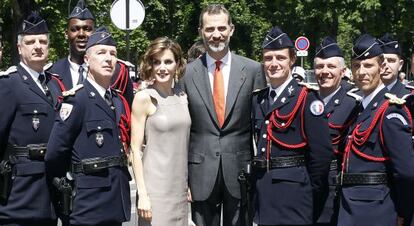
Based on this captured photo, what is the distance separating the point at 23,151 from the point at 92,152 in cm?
64

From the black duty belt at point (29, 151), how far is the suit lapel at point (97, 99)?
2.02 ft

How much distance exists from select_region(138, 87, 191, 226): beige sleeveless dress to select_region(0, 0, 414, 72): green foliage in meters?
16.0

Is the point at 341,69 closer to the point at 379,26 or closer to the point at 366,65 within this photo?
the point at 366,65

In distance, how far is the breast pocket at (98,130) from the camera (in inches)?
185

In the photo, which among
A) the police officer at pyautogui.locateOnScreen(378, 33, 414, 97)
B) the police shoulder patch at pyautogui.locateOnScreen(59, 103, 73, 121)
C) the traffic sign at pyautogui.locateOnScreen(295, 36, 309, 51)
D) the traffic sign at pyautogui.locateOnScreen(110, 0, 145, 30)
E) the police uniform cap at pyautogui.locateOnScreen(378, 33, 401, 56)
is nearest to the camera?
the police shoulder patch at pyautogui.locateOnScreen(59, 103, 73, 121)

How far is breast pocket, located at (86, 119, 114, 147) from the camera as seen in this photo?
469cm

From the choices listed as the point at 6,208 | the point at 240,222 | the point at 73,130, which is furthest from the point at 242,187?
the point at 6,208

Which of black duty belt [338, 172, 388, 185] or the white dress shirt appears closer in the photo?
black duty belt [338, 172, 388, 185]

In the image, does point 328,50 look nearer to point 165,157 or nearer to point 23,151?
point 165,157

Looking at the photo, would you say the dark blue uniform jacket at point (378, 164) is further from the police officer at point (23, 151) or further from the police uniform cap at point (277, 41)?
the police officer at point (23, 151)

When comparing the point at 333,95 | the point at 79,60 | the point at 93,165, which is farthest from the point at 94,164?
the point at 333,95

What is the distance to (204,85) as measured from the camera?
543cm

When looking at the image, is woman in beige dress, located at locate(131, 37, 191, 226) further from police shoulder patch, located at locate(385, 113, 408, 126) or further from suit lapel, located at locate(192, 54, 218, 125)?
police shoulder patch, located at locate(385, 113, 408, 126)

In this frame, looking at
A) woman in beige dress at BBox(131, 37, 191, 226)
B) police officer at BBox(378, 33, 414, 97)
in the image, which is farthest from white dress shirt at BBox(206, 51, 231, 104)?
police officer at BBox(378, 33, 414, 97)
